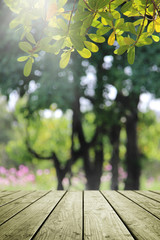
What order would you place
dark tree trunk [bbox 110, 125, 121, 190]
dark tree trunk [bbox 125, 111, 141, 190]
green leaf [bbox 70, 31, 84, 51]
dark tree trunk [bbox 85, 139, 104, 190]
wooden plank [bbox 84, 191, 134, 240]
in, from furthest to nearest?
dark tree trunk [bbox 85, 139, 104, 190]
dark tree trunk [bbox 125, 111, 141, 190]
dark tree trunk [bbox 110, 125, 121, 190]
wooden plank [bbox 84, 191, 134, 240]
green leaf [bbox 70, 31, 84, 51]

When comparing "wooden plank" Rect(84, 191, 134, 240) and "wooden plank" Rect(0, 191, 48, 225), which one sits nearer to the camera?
"wooden plank" Rect(84, 191, 134, 240)

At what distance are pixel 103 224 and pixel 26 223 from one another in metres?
0.47

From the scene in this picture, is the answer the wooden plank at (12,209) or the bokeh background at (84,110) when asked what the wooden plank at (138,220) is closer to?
the wooden plank at (12,209)

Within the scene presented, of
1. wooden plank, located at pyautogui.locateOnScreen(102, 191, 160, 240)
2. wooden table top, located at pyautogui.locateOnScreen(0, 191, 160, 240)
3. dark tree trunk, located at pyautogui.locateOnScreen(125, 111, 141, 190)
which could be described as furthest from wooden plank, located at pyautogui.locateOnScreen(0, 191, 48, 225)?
dark tree trunk, located at pyautogui.locateOnScreen(125, 111, 141, 190)

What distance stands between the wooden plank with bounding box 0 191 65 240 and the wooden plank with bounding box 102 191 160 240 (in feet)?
1.75

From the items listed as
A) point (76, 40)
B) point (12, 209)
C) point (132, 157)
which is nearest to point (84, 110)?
point (132, 157)

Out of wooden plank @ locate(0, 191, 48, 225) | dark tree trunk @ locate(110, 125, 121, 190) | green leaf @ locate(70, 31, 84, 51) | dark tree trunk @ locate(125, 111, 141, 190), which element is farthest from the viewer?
dark tree trunk @ locate(125, 111, 141, 190)

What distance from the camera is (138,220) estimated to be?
5.18 ft

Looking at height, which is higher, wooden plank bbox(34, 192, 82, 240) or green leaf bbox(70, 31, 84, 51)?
green leaf bbox(70, 31, 84, 51)

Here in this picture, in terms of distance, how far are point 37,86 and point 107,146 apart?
551 centimetres

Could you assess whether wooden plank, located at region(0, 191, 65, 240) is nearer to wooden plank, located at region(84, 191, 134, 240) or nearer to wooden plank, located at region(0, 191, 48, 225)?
wooden plank, located at region(0, 191, 48, 225)

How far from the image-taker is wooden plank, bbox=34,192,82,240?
125 cm

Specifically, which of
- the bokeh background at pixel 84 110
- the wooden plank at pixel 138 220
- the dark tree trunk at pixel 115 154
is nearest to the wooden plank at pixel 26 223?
the wooden plank at pixel 138 220

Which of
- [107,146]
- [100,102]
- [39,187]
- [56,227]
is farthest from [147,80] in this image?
[39,187]
